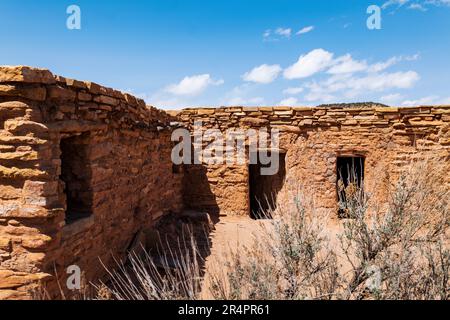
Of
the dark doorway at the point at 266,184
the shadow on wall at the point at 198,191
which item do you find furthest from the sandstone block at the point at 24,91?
the dark doorway at the point at 266,184

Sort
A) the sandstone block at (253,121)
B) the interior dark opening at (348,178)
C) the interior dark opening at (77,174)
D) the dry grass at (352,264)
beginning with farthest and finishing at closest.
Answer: the sandstone block at (253,121) < the interior dark opening at (348,178) < the interior dark opening at (77,174) < the dry grass at (352,264)

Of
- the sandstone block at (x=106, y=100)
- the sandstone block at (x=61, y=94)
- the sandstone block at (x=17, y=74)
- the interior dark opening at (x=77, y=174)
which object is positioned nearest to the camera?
the sandstone block at (x=17, y=74)

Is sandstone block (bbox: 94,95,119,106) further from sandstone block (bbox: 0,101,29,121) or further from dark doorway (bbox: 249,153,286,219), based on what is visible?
dark doorway (bbox: 249,153,286,219)

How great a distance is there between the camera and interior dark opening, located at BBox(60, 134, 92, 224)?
4.39 m

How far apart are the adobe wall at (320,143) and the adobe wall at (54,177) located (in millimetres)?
3371

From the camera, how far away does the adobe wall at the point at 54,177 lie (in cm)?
340

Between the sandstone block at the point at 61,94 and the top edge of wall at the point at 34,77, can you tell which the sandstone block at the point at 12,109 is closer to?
the top edge of wall at the point at 34,77

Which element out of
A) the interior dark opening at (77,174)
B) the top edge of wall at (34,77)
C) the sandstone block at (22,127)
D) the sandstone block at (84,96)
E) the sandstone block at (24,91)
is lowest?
the interior dark opening at (77,174)

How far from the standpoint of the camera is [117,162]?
16.9 feet

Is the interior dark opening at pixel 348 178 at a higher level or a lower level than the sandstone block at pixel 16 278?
higher

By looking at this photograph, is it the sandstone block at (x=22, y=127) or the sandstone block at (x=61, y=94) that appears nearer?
the sandstone block at (x=22, y=127)

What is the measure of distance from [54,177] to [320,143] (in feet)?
21.0
